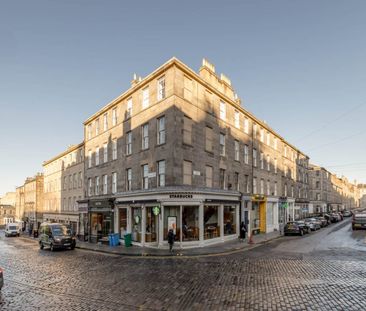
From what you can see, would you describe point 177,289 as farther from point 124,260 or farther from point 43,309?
point 124,260

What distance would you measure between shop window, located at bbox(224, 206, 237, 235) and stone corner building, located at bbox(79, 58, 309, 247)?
0.30 ft

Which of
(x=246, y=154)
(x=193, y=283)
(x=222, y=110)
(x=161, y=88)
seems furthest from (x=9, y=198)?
(x=193, y=283)

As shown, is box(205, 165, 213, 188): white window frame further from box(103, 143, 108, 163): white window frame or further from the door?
the door

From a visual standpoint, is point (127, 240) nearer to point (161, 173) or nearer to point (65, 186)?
point (161, 173)

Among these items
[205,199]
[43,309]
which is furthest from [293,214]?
[43,309]

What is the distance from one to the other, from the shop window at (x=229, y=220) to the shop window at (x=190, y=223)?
15.9 ft

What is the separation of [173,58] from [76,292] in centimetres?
1730

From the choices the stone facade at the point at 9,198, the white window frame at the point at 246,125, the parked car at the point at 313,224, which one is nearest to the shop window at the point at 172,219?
the white window frame at the point at 246,125

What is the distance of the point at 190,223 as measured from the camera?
72.9 feet

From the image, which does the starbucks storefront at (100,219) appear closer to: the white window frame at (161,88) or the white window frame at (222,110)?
the white window frame at (161,88)

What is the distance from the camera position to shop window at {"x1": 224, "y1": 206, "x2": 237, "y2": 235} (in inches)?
1035

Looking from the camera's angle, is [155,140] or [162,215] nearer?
[162,215]

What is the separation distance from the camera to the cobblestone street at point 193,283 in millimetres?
9289

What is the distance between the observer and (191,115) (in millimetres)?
23656
